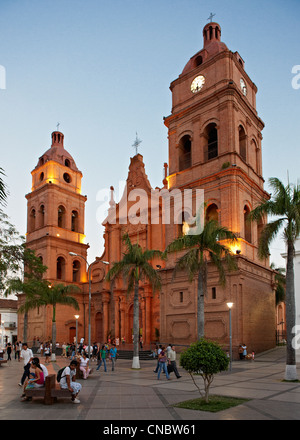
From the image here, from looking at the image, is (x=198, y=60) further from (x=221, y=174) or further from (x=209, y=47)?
(x=221, y=174)

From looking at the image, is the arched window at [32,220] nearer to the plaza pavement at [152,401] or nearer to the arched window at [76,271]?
the arched window at [76,271]

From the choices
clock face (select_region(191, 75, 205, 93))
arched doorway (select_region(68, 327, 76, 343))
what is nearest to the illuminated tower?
arched doorway (select_region(68, 327, 76, 343))

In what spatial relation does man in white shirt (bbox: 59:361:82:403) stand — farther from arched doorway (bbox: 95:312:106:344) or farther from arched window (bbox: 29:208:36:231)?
arched window (bbox: 29:208:36:231)

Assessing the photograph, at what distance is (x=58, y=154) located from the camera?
54094mm

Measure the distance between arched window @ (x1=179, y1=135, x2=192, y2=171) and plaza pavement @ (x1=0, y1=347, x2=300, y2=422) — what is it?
23.0 metres

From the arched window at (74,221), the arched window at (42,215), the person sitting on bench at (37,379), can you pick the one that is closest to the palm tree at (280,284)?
the arched window at (74,221)

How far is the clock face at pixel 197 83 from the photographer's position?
38.4 m

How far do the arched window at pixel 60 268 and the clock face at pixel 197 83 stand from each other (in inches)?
997

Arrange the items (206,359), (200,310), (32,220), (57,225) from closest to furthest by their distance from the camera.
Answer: (206,359) → (200,310) → (57,225) → (32,220)

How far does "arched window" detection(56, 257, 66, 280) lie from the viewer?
1985 inches

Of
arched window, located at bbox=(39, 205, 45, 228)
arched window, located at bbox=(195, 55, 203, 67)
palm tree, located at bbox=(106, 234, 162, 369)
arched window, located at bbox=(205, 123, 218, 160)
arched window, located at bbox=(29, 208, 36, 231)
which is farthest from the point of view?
arched window, located at bbox=(29, 208, 36, 231)

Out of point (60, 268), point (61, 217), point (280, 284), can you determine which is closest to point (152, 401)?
point (280, 284)

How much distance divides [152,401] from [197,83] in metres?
32.0

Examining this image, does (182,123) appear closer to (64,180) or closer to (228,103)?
(228,103)
